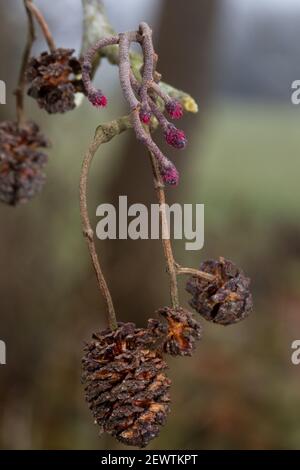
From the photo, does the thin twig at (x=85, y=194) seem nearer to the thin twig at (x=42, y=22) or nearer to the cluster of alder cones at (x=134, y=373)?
the cluster of alder cones at (x=134, y=373)

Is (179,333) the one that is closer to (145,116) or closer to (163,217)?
(163,217)

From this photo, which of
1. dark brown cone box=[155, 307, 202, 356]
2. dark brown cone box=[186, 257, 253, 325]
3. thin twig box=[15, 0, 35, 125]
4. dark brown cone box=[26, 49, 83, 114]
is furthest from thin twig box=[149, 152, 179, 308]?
thin twig box=[15, 0, 35, 125]

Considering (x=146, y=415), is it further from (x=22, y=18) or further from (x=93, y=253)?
(x=22, y=18)

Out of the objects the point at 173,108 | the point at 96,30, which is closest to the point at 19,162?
the point at 96,30

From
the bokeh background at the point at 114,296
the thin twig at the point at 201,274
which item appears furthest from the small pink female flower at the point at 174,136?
the bokeh background at the point at 114,296

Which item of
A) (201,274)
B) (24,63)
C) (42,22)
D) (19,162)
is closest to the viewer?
(201,274)

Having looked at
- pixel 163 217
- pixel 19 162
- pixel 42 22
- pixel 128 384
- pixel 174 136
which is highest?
pixel 42 22

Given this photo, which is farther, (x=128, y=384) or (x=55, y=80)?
(x=55, y=80)
